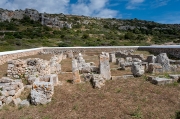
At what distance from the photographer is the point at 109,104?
6305mm

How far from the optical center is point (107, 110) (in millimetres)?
5855

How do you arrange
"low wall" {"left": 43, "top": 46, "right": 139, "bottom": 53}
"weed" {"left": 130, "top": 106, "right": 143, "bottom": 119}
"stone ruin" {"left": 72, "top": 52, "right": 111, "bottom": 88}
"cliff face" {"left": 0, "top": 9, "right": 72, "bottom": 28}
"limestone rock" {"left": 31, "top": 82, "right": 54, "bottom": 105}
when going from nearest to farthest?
1. "weed" {"left": 130, "top": 106, "right": 143, "bottom": 119}
2. "limestone rock" {"left": 31, "top": 82, "right": 54, "bottom": 105}
3. "stone ruin" {"left": 72, "top": 52, "right": 111, "bottom": 88}
4. "low wall" {"left": 43, "top": 46, "right": 139, "bottom": 53}
5. "cliff face" {"left": 0, "top": 9, "right": 72, "bottom": 28}

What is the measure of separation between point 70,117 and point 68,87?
113 inches

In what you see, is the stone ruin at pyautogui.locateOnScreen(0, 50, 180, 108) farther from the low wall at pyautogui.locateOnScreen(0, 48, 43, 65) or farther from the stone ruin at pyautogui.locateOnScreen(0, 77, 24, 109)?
the low wall at pyautogui.locateOnScreen(0, 48, 43, 65)

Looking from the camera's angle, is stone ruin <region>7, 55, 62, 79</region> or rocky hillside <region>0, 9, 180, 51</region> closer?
stone ruin <region>7, 55, 62, 79</region>

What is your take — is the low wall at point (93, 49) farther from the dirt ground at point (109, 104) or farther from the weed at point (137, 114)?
the weed at point (137, 114)

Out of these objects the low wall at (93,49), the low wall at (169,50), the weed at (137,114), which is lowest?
the weed at (137,114)

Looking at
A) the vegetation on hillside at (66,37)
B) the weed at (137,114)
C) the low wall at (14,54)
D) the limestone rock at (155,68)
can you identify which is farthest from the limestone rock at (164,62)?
the vegetation on hillside at (66,37)

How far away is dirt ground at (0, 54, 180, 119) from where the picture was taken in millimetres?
5593

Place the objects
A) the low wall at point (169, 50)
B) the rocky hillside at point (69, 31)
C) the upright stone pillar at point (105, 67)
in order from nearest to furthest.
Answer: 1. the upright stone pillar at point (105, 67)
2. the low wall at point (169, 50)
3. the rocky hillside at point (69, 31)

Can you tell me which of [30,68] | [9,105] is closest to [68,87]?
[9,105]

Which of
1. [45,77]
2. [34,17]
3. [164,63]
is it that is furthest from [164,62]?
[34,17]

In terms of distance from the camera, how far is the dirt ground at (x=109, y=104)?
5593 millimetres

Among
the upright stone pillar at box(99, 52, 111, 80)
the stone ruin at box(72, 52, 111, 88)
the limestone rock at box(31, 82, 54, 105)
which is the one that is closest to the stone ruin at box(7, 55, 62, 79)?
the stone ruin at box(72, 52, 111, 88)
